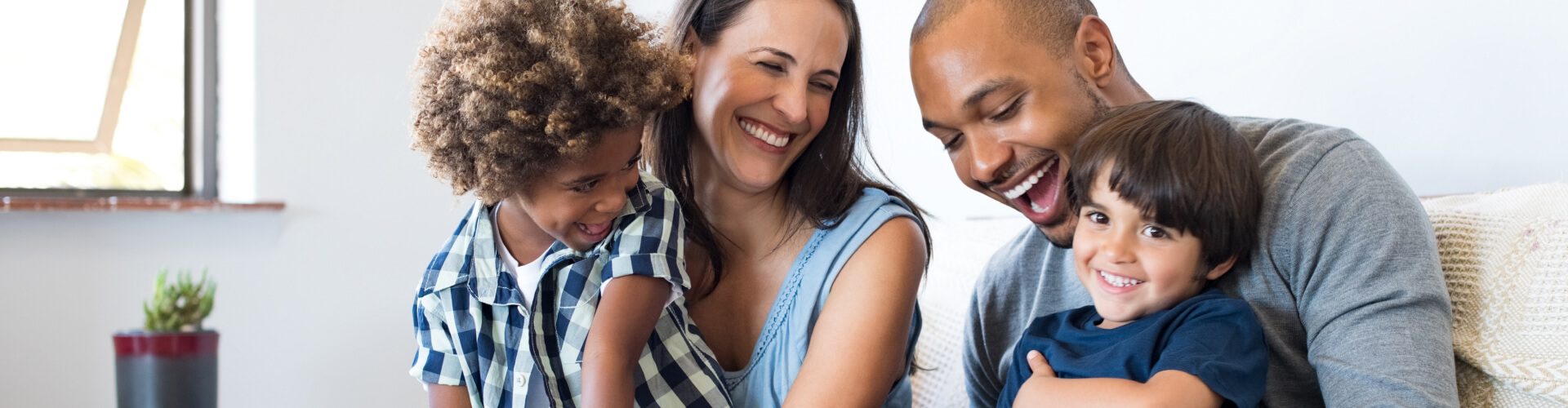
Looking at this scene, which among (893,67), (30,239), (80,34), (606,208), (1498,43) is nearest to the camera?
(606,208)

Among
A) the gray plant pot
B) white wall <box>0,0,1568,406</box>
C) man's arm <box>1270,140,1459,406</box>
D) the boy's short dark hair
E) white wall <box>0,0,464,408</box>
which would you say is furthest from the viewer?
white wall <box>0,0,464,408</box>

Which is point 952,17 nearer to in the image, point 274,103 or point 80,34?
point 274,103

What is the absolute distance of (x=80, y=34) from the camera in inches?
115

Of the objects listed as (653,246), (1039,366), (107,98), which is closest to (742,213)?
(653,246)

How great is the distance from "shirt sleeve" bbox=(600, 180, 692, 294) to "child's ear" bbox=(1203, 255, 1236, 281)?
59cm

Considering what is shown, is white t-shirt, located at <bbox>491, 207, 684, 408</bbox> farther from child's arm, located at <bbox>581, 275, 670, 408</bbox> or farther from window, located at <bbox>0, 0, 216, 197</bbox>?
window, located at <bbox>0, 0, 216, 197</bbox>

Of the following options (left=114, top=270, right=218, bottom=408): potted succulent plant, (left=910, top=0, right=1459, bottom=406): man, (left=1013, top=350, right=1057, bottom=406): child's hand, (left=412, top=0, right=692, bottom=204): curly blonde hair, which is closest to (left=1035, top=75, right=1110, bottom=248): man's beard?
(left=910, top=0, right=1459, bottom=406): man

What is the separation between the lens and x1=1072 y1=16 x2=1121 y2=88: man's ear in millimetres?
1355

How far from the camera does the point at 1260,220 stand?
1.11 meters

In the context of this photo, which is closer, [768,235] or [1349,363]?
[1349,363]

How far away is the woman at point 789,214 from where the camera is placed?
4.16 feet

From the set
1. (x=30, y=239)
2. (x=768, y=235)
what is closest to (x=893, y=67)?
(x=768, y=235)

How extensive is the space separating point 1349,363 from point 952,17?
0.64 metres

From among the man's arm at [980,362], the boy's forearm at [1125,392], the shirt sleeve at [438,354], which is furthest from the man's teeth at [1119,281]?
the shirt sleeve at [438,354]
